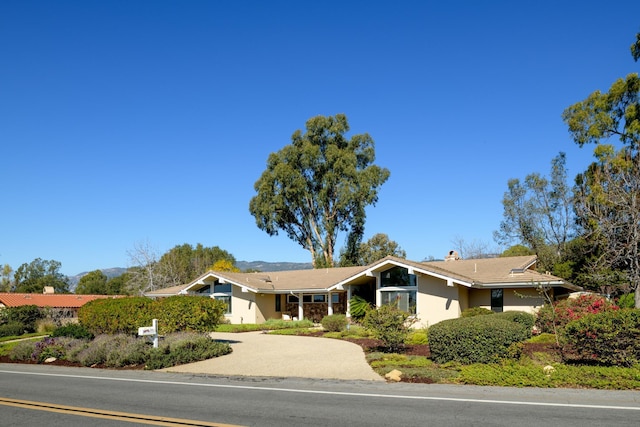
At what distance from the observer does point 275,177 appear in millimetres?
49562

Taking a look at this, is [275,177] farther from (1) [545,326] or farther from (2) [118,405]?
(2) [118,405]

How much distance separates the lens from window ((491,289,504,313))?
28241 millimetres

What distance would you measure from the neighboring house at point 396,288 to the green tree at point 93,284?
56.2 m

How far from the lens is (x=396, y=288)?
30016 mm

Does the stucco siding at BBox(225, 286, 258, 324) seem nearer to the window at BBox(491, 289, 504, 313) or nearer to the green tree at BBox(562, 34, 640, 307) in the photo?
the window at BBox(491, 289, 504, 313)

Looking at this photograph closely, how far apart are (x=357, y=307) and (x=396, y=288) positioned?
10.3ft

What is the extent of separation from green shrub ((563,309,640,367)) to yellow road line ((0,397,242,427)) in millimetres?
9647

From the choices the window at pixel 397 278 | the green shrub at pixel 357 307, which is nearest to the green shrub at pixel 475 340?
the window at pixel 397 278

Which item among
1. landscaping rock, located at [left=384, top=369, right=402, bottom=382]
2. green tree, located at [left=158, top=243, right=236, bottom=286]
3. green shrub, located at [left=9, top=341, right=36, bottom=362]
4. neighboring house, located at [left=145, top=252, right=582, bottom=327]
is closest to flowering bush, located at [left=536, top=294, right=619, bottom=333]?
neighboring house, located at [left=145, top=252, right=582, bottom=327]

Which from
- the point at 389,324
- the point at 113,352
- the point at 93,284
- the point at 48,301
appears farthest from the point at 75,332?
the point at 93,284

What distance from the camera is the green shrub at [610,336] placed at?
13148 mm

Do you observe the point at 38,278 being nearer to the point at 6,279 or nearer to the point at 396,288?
the point at 6,279

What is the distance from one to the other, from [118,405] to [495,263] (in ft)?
85.0

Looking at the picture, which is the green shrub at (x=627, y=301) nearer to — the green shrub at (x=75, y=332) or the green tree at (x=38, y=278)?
the green shrub at (x=75, y=332)
